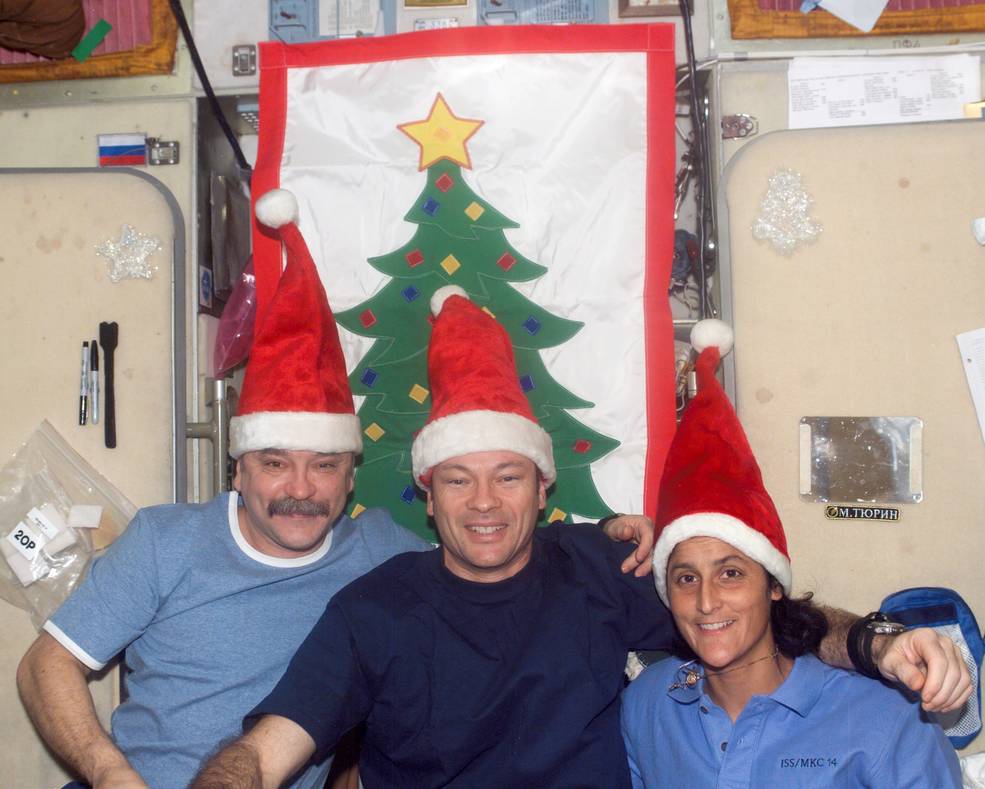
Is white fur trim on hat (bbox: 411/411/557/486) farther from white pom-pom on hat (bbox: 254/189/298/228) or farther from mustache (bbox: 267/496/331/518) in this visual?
white pom-pom on hat (bbox: 254/189/298/228)

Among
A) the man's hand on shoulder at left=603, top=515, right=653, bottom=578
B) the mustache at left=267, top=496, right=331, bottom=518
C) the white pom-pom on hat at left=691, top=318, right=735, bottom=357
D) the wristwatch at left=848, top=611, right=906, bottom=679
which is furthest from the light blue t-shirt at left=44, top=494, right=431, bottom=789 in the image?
the wristwatch at left=848, top=611, right=906, bottom=679

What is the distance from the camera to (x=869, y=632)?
1.61 meters

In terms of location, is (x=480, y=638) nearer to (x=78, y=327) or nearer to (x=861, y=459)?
(x=861, y=459)

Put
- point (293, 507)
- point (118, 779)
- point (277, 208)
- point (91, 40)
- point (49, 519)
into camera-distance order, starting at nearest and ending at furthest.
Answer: point (118, 779), point (293, 507), point (277, 208), point (49, 519), point (91, 40)

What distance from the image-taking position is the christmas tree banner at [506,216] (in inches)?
88.2

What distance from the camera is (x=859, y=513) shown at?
209 centimetres

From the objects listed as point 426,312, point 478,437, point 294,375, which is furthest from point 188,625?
point 426,312

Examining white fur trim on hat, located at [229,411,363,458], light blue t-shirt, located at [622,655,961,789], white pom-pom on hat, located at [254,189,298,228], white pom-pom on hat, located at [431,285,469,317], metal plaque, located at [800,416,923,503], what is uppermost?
white pom-pom on hat, located at [254,189,298,228]

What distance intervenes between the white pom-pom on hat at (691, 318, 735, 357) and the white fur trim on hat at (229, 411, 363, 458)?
0.83 meters

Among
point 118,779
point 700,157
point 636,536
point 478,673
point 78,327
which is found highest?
point 700,157

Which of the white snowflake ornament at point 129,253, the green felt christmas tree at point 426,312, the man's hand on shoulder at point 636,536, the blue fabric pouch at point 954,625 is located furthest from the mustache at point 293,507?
the blue fabric pouch at point 954,625

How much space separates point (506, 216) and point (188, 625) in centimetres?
123

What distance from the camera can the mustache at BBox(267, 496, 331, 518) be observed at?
1912 mm

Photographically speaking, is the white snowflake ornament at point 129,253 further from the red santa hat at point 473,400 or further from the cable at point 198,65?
the red santa hat at point 473,400
